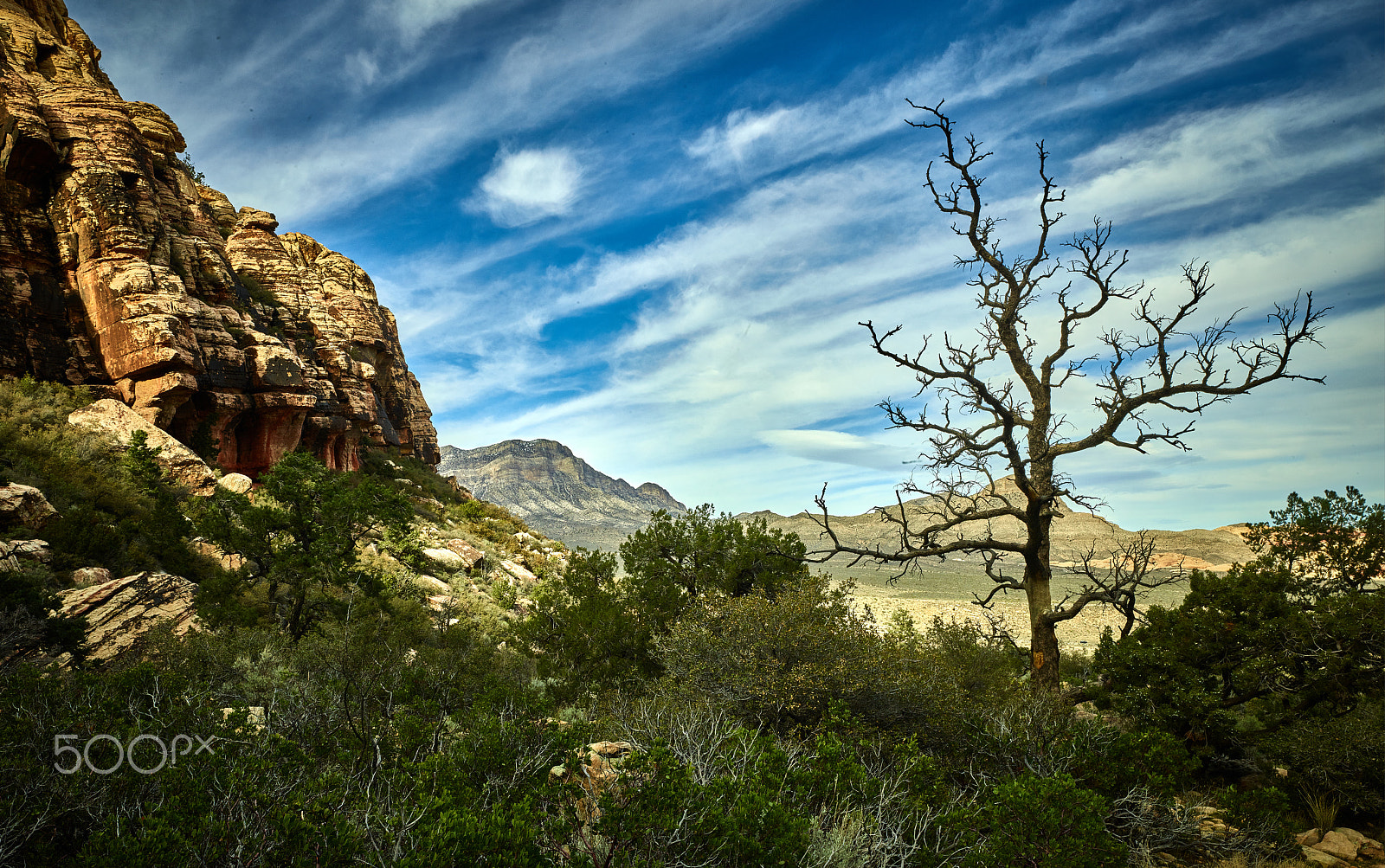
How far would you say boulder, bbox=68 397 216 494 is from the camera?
21.8 m

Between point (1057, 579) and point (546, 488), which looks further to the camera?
point (546, 488)

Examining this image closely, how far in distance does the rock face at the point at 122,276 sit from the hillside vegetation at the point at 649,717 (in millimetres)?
10904

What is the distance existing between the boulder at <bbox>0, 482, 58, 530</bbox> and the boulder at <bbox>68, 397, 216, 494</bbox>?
28.3 feet

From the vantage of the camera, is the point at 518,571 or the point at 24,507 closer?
the point at 24,507

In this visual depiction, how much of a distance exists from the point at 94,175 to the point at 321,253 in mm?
24663

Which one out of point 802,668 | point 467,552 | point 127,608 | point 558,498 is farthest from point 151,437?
point 558,498

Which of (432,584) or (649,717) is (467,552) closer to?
(432,584)

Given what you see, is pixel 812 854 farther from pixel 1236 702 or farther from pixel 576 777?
pixel 1236 702

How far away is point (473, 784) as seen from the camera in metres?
5.11

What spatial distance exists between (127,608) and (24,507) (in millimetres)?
4906

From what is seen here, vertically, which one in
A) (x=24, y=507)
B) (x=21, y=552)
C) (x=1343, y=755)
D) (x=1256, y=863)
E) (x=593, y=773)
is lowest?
(x=1256, y=863)

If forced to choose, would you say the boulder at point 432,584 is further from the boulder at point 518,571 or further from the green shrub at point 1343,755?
the green shrub at point 1343,755

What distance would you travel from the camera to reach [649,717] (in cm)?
763

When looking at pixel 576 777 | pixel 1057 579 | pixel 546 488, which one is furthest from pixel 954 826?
pixel 546 488
